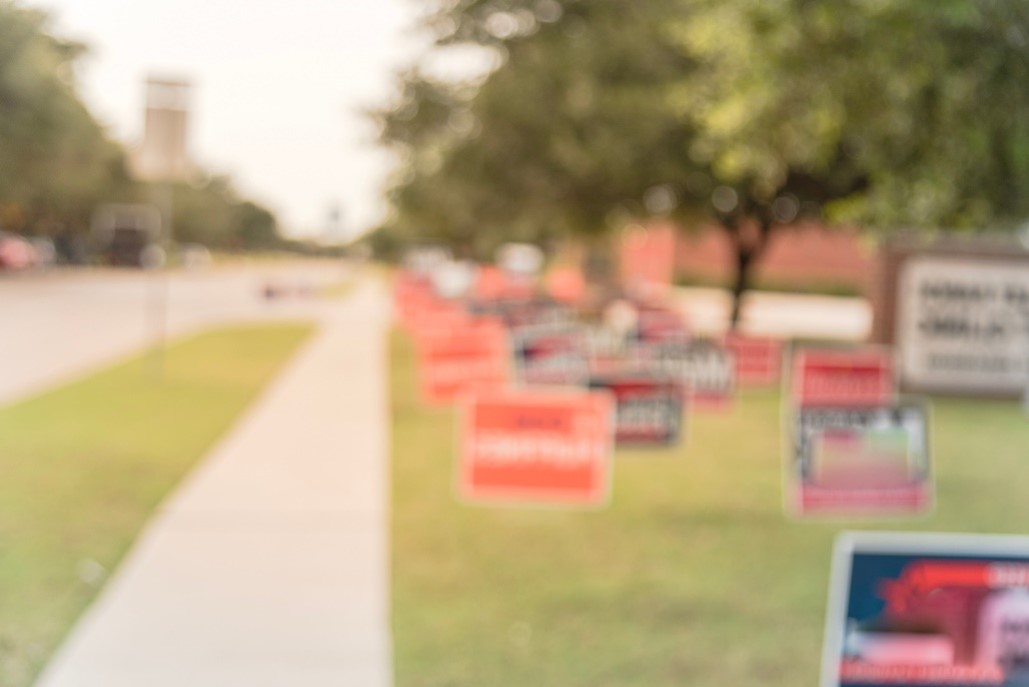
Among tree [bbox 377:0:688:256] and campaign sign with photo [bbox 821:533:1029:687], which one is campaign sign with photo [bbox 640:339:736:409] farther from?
tree [bbox 377:0:688:256]

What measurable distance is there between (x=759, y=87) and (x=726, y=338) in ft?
8.10

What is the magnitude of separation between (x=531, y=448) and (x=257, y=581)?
1.29 meters

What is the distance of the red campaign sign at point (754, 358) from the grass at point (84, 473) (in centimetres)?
297

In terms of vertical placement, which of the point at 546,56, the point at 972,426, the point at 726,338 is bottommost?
the point at 972,426

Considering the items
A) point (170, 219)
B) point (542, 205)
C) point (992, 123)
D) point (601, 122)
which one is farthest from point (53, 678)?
point (542, 205)

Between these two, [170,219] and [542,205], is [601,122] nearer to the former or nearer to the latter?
[542,205]

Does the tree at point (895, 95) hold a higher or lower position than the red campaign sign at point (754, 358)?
higher

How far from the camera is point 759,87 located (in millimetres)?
8539

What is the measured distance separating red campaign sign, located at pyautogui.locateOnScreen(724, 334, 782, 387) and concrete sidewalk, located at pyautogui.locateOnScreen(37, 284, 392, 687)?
1.93m

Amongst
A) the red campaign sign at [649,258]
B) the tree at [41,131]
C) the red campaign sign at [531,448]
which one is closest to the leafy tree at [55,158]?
the tree at [41,131]

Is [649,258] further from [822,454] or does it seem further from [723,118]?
[822,454]

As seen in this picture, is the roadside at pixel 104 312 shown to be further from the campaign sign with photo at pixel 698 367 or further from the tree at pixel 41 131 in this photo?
the campaign sign with photo at pixel 698 367

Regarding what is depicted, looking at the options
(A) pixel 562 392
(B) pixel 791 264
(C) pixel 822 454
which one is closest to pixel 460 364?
(A) pixel 562 392

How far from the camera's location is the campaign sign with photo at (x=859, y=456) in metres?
3.56
